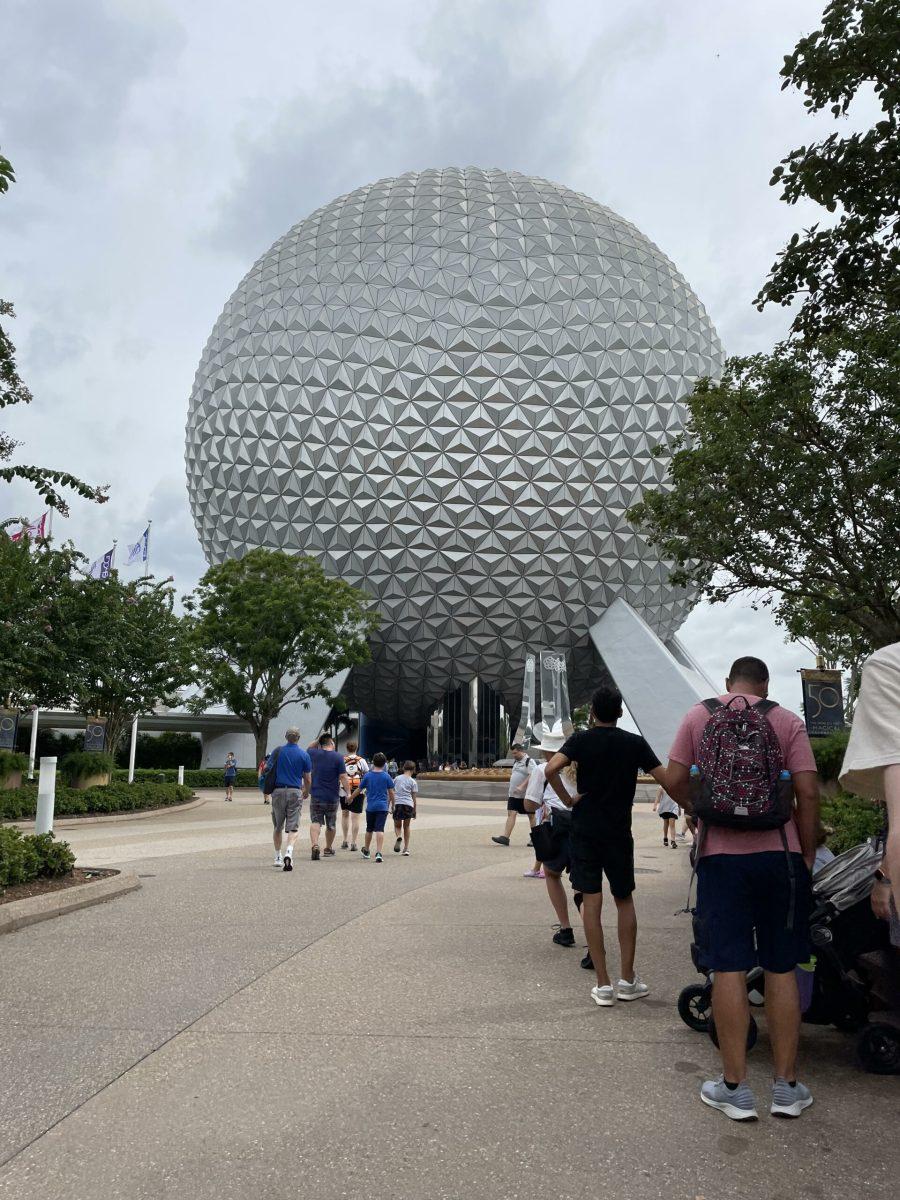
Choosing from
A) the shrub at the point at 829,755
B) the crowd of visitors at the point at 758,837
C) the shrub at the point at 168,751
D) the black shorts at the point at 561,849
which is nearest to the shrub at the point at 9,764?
the black shorts at the point at 561,849

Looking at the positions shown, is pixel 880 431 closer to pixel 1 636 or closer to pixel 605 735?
pixel 605 735

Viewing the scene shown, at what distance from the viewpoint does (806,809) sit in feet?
14.2

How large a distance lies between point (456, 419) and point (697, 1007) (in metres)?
36.5

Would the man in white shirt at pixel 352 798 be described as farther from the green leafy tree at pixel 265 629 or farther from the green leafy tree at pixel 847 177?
the green leafy tree at pixel 265 629

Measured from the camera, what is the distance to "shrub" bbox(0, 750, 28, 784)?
2308 cm

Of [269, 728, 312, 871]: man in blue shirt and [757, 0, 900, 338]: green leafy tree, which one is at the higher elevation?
[757, 0, 900, 338]: green leafy tree

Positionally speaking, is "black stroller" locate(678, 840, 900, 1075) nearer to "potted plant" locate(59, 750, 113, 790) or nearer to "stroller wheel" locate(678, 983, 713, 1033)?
"stroller wheel" locate(678, 983, 713, 1033)

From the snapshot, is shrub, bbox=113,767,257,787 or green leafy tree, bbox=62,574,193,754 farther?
shrub, bbox=113,767,257,787

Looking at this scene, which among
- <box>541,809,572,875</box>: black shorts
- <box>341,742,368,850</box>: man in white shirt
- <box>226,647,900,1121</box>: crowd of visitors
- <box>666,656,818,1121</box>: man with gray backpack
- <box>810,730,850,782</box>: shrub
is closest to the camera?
<box>226,647,900,1121</box>: crowd of visitors

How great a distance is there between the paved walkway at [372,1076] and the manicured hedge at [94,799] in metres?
12.7

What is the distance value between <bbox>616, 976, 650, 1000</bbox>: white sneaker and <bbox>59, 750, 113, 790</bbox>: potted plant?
2298 centimetres

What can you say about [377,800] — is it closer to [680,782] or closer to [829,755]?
[829,755]

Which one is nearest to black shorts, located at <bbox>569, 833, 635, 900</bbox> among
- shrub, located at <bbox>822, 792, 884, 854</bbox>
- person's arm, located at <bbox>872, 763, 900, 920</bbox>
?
shrub, located at <bbox>822, 792, 884, 854</bbox>

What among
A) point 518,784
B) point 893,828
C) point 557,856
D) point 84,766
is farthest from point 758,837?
point 84,766
